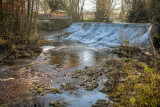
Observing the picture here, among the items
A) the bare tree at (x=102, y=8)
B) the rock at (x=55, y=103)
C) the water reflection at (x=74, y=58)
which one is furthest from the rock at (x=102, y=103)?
the bare tree at (x=102, y=8)

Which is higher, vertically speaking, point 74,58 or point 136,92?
point 136,92

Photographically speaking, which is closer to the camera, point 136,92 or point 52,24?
point 136,92

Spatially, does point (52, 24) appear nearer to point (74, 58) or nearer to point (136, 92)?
Answer: point (74, 58)

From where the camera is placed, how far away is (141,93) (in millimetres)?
3797

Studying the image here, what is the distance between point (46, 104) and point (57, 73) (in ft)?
9.14

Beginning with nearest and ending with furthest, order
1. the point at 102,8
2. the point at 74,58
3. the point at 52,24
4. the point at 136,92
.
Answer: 1. the point at 136,92
2. the point at 74,58
3. the point at 52,24
4. the point at 102,8

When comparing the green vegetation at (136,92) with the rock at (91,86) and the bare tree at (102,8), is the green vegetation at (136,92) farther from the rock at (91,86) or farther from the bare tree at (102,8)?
the bare tree at (102,8)

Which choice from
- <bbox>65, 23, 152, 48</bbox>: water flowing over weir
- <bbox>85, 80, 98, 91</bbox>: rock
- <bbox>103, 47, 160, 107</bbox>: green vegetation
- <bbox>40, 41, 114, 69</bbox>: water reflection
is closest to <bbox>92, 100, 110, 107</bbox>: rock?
<bbox>103, 47, 160, 107</bbox>: green vegetation

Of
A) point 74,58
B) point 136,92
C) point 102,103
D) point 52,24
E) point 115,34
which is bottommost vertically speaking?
point 102,103

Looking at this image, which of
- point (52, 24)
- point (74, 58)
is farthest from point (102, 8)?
point (74, 58)

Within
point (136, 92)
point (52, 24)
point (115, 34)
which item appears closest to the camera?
point (136, 92)

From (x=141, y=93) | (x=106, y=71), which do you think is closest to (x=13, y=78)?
(x=106, y=71)

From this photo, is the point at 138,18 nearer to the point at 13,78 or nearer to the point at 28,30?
the point at 28,30

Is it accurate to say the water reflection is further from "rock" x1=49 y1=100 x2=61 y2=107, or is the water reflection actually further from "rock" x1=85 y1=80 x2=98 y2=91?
"rock" x1=49 y1=100 x2=61 y2=107
